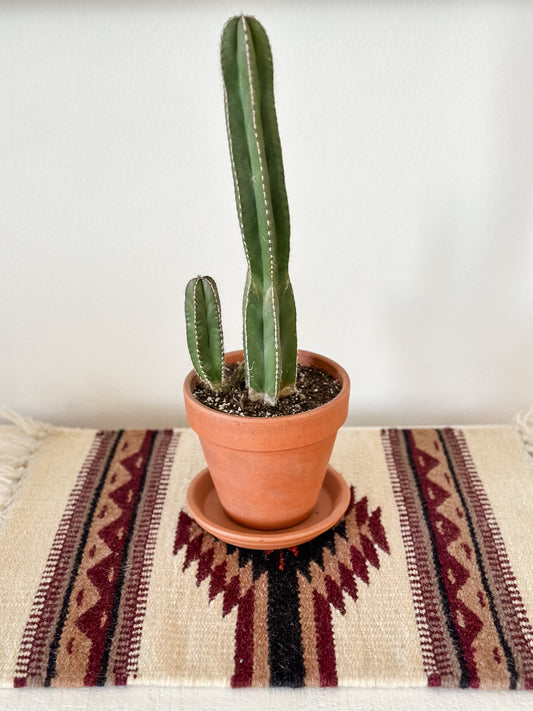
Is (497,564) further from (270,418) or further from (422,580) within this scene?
(270,418)

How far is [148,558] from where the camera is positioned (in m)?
0.76

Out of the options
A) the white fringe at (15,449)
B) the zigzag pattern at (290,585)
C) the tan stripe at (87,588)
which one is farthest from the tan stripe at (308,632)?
the white fringe at (15,449)

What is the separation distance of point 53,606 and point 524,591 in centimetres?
57

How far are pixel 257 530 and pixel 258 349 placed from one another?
0.26m

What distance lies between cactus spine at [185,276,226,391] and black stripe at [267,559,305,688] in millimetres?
271

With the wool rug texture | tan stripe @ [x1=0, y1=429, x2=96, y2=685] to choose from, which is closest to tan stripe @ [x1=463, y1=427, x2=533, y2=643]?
the wool rug texture

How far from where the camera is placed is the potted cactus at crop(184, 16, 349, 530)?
23.8 inches

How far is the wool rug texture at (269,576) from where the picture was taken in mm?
611

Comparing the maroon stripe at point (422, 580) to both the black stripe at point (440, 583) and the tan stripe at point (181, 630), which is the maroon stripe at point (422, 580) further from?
the tan stripe at point (181, 630)

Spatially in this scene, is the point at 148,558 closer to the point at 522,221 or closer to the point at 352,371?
the point at 352,371

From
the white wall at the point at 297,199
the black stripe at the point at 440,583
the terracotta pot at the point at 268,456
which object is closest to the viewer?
the black stripe at the point at 440,583

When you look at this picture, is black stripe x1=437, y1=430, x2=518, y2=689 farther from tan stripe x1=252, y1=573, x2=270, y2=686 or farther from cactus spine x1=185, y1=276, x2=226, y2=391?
cactus spine x1=185, y1=276, x2=226, y2=391

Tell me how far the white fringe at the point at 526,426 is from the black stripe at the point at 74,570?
0.71 meters

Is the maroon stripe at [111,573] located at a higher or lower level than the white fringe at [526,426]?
higher
